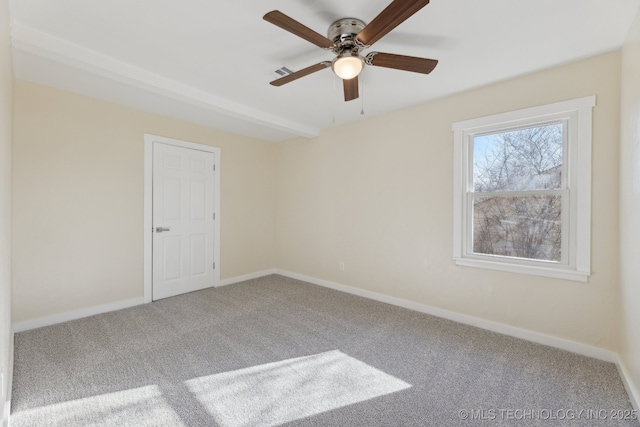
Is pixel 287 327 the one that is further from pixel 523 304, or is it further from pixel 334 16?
pixel 334 16

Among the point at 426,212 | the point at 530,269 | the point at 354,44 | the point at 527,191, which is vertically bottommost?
the point at 530,269

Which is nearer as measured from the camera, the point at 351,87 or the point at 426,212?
the point at 351,87

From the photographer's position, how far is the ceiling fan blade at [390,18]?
1.42 meters

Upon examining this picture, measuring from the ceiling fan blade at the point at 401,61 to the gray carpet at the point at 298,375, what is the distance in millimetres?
2221

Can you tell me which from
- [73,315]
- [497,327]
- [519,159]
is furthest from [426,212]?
[73,315]

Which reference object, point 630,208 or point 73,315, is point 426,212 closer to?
point 630,208

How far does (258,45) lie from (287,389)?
252 centimetres

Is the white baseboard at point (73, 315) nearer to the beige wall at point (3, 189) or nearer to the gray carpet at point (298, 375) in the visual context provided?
the gray carpet at point (298, 375)

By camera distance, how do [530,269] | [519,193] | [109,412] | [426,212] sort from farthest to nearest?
1. [426,212]
2. [519,193]
3. [530,269]
4. [109,412]

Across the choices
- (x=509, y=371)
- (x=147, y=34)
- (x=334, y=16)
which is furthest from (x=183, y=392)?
(x=334, y=16)

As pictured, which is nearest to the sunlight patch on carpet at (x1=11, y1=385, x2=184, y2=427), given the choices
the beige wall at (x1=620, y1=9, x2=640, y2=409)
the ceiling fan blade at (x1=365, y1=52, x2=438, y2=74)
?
the ceiling fan blade at (x1=365, y1=52, x2=438, y2=74)

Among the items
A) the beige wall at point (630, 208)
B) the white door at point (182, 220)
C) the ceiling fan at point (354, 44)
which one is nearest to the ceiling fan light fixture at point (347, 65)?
the ceiling fan at point (354, 44)

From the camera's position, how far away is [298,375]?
81.6 inches

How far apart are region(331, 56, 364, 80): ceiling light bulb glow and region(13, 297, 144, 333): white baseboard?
11.4 feet
